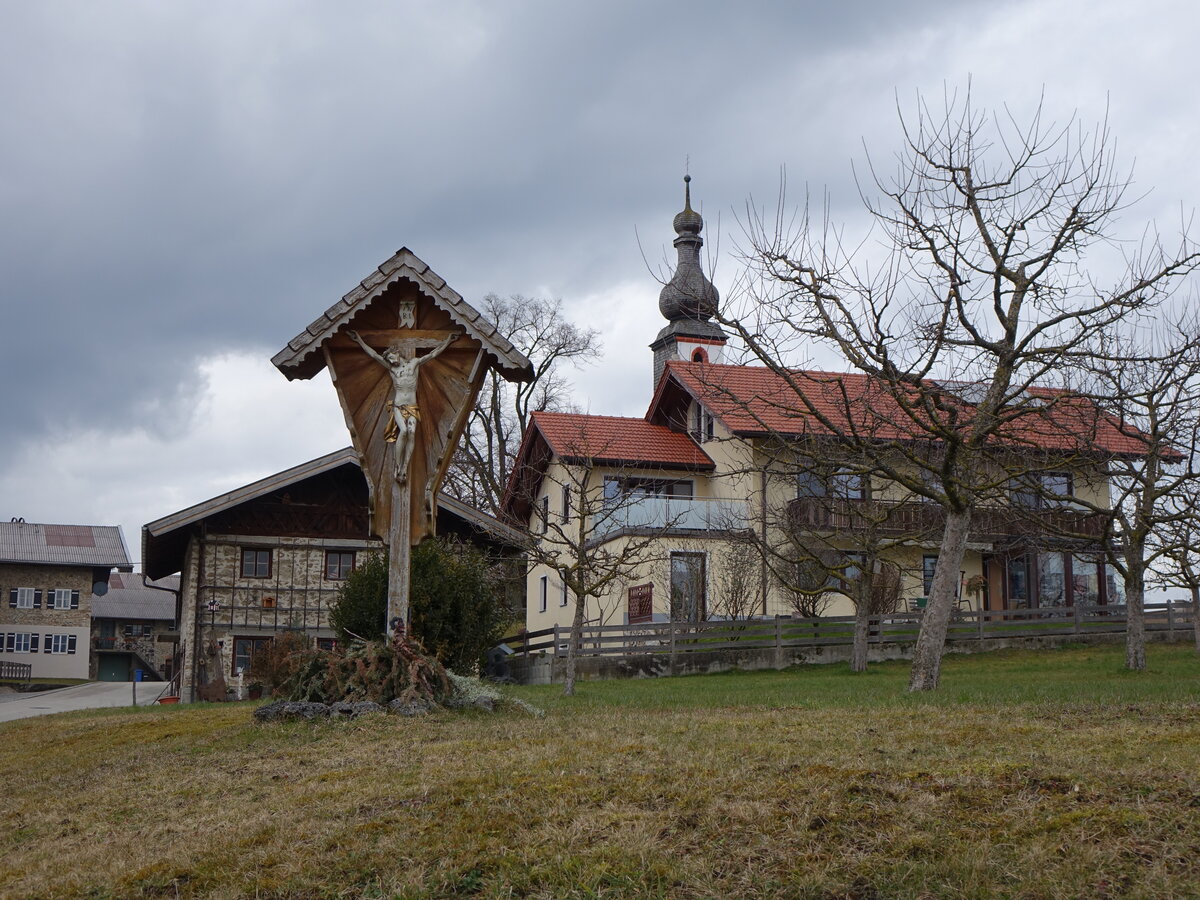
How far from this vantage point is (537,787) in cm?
746

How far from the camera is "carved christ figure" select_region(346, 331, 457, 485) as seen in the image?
1369 cm

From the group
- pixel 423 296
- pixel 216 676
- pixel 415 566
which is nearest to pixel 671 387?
pixel 216 676

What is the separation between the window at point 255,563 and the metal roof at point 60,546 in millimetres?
30169

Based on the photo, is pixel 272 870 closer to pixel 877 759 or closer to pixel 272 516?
pixel 877 759

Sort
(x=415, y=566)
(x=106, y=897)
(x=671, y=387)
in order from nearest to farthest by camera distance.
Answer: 1. (x=106, y=897)
2. (x=415, y=566)
3. (x=671, y=387)

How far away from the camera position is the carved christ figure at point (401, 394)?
13.7 m

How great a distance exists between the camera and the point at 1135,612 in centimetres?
2169

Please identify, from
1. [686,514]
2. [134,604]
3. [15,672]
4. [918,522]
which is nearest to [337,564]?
[686,514]

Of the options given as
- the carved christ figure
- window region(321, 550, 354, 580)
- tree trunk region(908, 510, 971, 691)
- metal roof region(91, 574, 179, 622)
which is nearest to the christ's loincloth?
the carved christ figure

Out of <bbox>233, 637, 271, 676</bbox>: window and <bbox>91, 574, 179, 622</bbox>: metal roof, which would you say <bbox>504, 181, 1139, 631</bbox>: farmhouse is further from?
<bbox>91, 574, 179, 622</bbox>: metal roof

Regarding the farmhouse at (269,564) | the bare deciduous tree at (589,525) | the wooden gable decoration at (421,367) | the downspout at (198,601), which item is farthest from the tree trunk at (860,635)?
the downspout at (198,601)

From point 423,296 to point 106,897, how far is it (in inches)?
356

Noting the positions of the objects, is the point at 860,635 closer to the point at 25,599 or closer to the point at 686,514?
the point at 686,514

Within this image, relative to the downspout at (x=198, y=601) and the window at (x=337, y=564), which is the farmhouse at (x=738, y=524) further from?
the downspout at (x=198, y=601)
